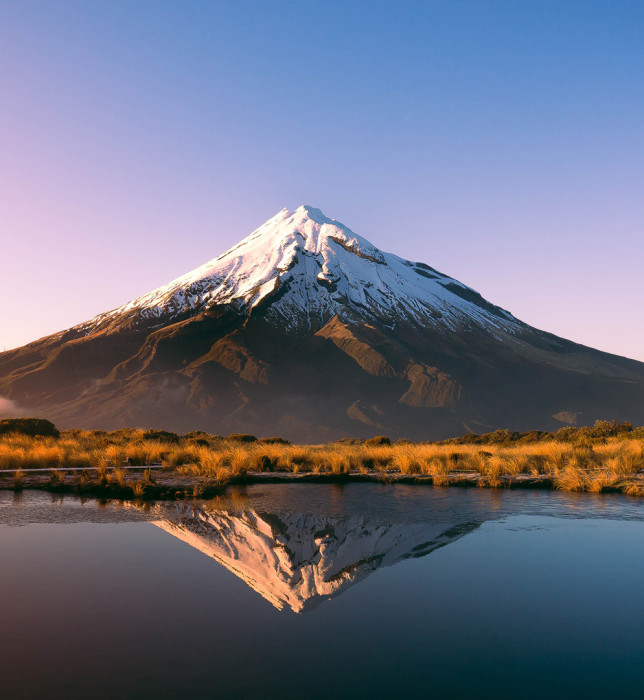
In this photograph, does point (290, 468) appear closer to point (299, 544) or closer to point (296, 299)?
point (299, 544)

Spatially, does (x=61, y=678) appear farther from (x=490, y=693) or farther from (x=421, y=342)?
(x=421, y=342)

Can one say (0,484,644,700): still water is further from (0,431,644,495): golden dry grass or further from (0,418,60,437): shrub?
(0,418,60,437): shrub

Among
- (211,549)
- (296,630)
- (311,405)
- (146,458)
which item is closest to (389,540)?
(211,549)

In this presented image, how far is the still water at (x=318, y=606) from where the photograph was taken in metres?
5.49

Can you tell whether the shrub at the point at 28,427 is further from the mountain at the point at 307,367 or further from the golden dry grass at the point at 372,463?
the mountain at the point at 307,367

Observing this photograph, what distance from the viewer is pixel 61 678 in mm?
5453

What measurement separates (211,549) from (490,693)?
233 inches

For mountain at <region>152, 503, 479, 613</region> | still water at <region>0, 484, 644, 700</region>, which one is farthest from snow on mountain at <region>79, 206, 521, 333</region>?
still water at <region>0, 484, 644, 700</region>

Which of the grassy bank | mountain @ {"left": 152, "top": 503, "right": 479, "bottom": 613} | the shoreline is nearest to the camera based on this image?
mountain @ {"left": 152, "top": 503, "right": 479, "bottom": 613}

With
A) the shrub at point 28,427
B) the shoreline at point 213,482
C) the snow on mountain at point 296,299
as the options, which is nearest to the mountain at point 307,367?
the snow on mountain at point 296,299

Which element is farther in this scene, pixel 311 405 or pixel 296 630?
pixel 311 405

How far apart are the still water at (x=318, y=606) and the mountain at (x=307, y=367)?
10475cm

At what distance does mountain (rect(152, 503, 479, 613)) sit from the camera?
27.1ft

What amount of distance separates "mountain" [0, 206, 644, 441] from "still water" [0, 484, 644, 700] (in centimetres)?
10475
